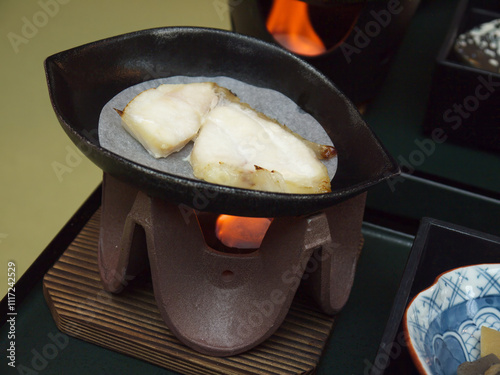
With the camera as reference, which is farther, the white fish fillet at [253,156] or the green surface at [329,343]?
the green surface at [329,343]

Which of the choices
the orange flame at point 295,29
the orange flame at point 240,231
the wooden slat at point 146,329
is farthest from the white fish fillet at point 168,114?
the orange flame at point 295,29

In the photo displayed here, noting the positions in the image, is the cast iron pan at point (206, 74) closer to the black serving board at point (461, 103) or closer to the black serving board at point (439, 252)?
the black serving board at point (439, 252)

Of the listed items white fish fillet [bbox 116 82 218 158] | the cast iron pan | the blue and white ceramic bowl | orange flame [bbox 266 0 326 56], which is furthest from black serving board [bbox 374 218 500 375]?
orange flame [bbox 266 0 326 56]

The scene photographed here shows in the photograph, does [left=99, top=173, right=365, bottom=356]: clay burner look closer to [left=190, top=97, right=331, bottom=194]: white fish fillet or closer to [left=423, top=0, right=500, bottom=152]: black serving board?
[left=190, top=97, right=331, bottom=194]: white fish fillet

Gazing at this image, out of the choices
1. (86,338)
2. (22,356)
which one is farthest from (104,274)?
(22,356)

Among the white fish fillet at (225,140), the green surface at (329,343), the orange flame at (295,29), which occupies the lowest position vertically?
the green surface at (329,343)

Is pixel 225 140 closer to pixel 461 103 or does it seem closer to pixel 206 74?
pixel 206 74
